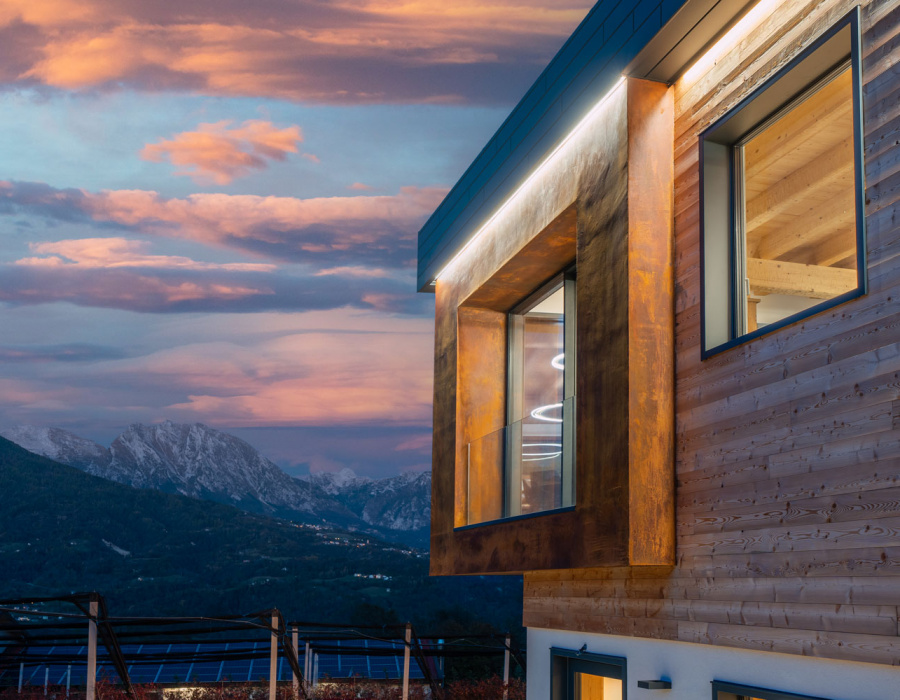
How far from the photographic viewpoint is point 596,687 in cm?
809

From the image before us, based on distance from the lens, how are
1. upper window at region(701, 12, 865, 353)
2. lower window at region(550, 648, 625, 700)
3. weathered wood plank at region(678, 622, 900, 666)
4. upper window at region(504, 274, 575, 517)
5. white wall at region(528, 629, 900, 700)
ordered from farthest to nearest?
upper window at region(504, 274, 575, 517) → lower window at region(550, 648, 625, 700) → upper window at region(701, 12, 865, 353) → white wall at region(528, 629, 900, 700) → weathered wood plank at region(678, 622, 900, 666)

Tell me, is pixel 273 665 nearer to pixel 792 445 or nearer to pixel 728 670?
pixel 728 670

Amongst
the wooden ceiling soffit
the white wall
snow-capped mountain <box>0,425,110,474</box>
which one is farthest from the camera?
snow-capped mountain <box>0,425,110,474</box>

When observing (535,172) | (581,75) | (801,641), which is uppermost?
(581,75)

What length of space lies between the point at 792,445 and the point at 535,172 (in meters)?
4.00

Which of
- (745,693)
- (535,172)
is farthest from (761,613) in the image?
(535,172)

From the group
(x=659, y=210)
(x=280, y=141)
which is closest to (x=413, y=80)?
(x=280, y=141)

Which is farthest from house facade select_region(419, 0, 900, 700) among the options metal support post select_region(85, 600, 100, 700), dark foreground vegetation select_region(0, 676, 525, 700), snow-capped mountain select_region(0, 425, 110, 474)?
snow-capped mountain select_region(0, 425, 110, 474)

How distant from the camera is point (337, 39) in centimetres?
3353

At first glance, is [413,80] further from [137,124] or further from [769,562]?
[769,562]

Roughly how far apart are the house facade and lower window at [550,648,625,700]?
0.03 meters

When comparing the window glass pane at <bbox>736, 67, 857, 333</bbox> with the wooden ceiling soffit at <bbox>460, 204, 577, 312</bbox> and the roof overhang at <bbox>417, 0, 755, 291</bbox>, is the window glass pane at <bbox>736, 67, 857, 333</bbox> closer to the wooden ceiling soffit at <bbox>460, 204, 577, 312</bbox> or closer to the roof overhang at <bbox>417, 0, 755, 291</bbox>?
the roof overhang at <bbox>417, 0, 755, 291</bbox>

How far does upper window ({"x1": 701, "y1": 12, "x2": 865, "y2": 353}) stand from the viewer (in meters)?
4.79

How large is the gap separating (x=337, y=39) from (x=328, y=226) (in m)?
46.9
